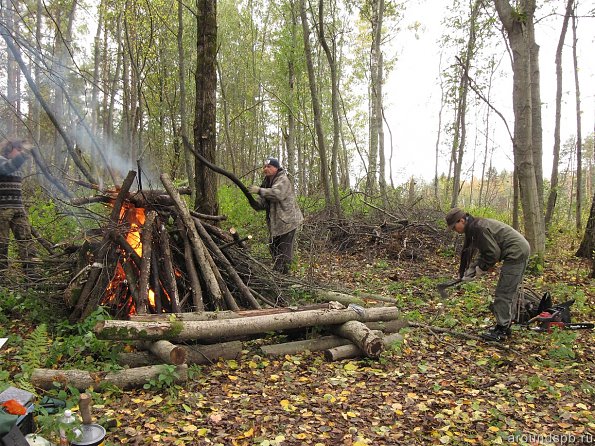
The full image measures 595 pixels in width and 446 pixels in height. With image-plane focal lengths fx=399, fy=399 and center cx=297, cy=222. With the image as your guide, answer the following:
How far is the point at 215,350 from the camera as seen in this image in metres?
4.52

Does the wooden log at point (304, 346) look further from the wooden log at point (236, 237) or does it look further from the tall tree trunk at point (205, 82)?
the tall tree trunk at point (205, 82)

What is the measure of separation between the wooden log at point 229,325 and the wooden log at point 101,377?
34 cm

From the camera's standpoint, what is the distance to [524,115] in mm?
8344

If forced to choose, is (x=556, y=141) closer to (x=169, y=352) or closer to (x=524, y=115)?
(x=524, y=115)

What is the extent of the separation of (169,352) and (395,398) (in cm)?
229

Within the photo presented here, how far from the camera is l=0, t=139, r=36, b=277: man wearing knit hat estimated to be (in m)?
6.13

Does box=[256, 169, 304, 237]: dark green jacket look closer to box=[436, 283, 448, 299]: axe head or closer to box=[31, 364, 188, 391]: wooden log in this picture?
box=[436, 283, 448, 299]: axe head

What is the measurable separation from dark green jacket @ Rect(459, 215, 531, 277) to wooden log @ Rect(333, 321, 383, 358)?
6.56 ft

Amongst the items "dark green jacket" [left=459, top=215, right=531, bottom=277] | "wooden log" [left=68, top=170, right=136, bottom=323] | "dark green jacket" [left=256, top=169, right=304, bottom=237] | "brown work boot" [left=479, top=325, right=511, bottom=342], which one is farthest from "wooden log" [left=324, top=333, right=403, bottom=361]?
"wooden log" [left=68, top=170, right=136, bottom=323]

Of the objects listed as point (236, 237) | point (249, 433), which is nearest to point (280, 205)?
point (236, 237)

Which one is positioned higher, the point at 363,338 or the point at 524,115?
the point at 524,115

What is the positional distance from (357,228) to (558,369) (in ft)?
22.8

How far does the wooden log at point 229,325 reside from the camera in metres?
3.98

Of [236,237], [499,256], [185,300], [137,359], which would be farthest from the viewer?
[236,237]
